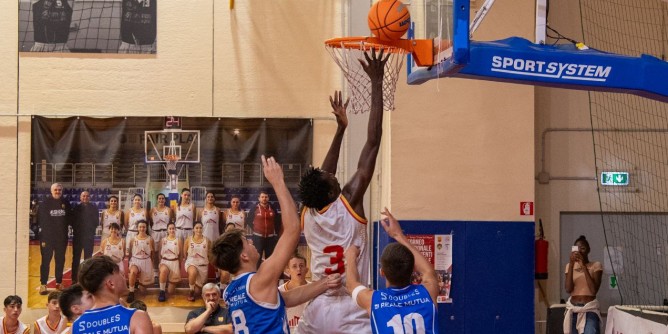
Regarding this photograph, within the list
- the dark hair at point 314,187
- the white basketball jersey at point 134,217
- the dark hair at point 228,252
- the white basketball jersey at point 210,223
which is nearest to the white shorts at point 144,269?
the white basketball jersey at point 134,217

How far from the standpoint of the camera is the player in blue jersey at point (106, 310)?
17.2ft

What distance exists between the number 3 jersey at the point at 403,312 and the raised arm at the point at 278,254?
0.59m

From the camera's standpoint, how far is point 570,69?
710cm

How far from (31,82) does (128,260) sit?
8.85ft

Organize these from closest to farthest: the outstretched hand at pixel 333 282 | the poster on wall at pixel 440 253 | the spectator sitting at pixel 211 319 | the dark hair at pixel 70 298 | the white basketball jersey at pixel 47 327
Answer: the outstretched hand at pixel 333 282
the dark hair at pixel 70 298
the spectator sitting at pixel 211 319
the white basketball jersey at pixel 47 327
the poster on wall at pixel 440 253

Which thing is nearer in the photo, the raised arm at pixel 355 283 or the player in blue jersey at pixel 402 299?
the player in blue jersey at pixel 402 299

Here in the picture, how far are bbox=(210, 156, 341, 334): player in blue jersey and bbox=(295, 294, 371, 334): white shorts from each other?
944 millimetres

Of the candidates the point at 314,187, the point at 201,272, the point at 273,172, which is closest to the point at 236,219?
the point at 201,272

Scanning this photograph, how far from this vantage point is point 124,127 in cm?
1262

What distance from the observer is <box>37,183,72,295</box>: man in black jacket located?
489 inches

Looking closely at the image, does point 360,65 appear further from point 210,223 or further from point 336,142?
point 210,223

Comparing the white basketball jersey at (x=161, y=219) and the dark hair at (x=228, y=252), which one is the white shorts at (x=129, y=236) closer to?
the white basketball jersey at (x=161, y=219)

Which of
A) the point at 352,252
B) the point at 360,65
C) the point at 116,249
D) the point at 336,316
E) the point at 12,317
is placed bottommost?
the point at 12,317

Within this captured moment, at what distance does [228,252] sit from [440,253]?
623cm
